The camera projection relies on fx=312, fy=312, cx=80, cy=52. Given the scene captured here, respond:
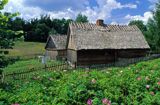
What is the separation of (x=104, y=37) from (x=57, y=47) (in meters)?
12.8

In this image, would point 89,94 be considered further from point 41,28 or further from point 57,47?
point 41,28

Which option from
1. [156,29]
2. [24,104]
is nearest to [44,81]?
[24,104]

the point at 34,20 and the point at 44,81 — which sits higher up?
the point at 34,20

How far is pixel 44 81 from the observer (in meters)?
10.1

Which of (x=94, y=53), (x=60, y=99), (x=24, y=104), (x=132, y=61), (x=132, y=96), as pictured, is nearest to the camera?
(x=24, y=104)

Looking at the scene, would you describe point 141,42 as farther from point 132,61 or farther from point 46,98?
point 46,98

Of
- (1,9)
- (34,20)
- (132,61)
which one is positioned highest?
(34,20)

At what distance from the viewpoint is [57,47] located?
46.8 m

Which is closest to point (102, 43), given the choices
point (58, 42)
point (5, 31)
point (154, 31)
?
point (58, 42)

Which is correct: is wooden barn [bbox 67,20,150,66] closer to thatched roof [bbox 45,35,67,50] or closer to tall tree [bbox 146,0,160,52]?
thatched roof [bbox 45,35,67,50]

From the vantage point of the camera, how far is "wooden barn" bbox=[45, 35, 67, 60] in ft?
153

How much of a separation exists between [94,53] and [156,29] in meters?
20.2

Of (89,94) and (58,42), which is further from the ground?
(58,42)

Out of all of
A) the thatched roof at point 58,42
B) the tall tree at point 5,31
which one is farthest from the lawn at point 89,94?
the thatched roof at point 58,42
